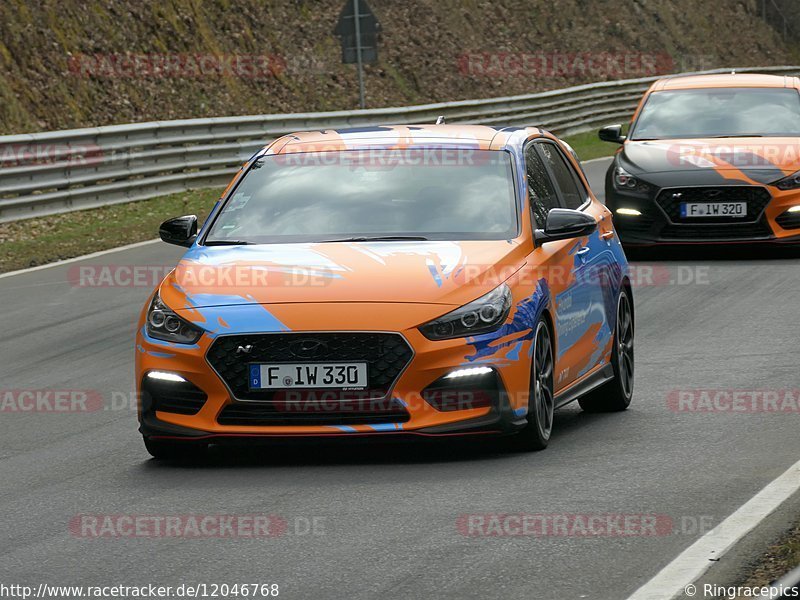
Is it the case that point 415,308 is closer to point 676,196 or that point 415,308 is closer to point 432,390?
point 432,390

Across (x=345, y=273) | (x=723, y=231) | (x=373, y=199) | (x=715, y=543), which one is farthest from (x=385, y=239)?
(x=723, y=231)

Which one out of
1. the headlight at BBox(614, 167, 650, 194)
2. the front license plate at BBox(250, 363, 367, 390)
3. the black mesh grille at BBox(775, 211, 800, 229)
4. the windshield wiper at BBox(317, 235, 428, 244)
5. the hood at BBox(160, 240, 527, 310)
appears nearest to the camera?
the front license plate at BBox(250, 363, 367, 390)

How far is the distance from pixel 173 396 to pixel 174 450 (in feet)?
1.43

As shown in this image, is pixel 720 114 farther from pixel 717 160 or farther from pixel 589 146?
pixel 589 146

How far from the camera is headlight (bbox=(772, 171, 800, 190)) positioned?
1652 centimetres

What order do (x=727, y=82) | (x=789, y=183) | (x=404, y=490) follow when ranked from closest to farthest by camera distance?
(x=404, y=490) < (x=789, y=183) < (x=727, y=82)

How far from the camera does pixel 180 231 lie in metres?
8.94

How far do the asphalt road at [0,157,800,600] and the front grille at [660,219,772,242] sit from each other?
15.7 feet

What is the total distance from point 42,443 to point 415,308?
2.36 metres

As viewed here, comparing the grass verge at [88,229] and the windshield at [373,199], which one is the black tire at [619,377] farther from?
the grass verge at [88,229]

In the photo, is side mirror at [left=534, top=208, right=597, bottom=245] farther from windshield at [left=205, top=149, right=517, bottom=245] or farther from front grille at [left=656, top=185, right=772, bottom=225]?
front grille at [left=656, top=185, right=772, bottom=225]

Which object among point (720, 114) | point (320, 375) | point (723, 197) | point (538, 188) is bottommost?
point (723, 197)

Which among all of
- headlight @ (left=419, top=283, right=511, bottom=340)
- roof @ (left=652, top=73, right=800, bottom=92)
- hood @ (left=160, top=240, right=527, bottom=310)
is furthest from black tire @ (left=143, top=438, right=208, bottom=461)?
roof @ (left=652, top=73, right=800, bottom=92)

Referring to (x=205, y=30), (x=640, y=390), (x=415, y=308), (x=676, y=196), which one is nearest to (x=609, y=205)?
(x=676, y=196)
